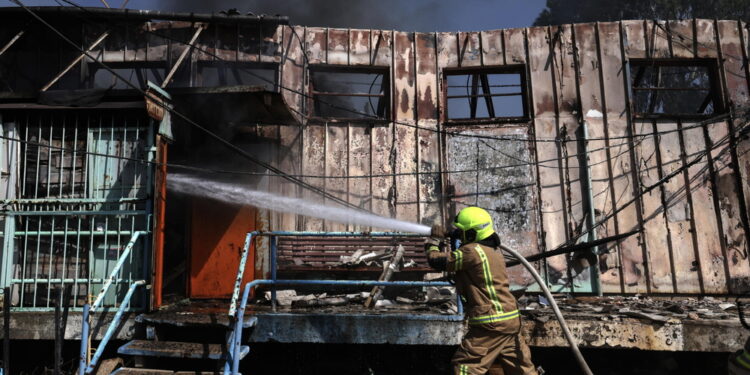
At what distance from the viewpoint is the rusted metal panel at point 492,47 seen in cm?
869

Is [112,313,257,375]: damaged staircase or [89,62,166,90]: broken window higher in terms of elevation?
[89,62,166,90]: broken window

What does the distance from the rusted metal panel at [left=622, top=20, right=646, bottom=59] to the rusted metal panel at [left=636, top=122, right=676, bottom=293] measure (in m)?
1.39

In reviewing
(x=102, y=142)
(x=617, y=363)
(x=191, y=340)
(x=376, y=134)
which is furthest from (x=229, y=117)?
(x=617, y=363)

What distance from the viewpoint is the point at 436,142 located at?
8.50m

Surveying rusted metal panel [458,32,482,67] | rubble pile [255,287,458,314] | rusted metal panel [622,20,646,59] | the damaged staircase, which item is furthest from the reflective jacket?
rusted metal panel [622,20,646,59]

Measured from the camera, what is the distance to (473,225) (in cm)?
445

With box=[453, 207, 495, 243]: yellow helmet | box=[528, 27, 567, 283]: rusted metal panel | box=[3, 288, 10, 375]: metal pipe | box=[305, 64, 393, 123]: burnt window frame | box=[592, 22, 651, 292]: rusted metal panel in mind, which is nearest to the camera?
box=[453, 207, 495, 243]: yellow helmet

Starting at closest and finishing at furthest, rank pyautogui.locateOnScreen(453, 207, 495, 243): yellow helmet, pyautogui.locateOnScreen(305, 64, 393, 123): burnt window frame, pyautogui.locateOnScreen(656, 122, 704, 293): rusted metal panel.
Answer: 1. pyautogui.locateOnScreen(453, 207, 495, 243): yellow helmet
2. pyautogui.locateOnScreen(656, 122, 704, 293): rusted metal panel
3. pyautogui.locateOnScreen(305, 64, 393, 123): burnt window frame

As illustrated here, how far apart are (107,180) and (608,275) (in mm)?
8478

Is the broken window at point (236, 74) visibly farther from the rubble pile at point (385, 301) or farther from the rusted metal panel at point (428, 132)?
the rubble pile at point (385, 301)

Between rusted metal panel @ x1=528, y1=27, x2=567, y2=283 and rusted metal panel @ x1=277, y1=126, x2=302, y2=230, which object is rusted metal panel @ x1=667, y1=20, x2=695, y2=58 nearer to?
rusted metal panel @ x1=528, y1=27, x2=567, y2=283

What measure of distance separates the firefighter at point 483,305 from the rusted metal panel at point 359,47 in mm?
5164

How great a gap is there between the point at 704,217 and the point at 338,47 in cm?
763

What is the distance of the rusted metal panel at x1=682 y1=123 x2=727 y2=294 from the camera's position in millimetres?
7902
